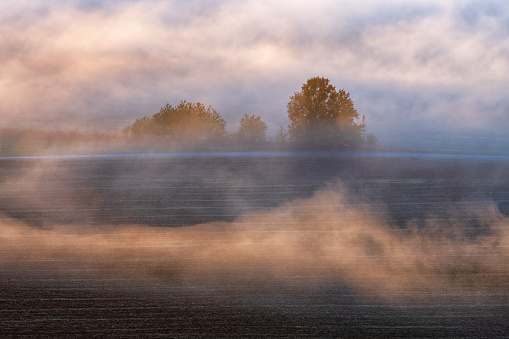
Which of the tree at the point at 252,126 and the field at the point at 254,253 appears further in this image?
the tree at the point at 252,126

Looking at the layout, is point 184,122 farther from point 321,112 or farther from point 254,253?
point 254,253

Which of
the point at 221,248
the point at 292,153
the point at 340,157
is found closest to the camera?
the point at 221,248

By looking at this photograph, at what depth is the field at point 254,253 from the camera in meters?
17.5

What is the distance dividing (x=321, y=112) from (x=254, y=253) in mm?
80292

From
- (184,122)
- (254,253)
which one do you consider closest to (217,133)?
(184,122)

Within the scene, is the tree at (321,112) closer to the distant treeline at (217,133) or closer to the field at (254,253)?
the distant treeline at (217,133)

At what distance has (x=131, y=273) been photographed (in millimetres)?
22047

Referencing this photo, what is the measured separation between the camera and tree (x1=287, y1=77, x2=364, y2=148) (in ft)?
335

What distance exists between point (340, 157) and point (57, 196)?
27.0 metres

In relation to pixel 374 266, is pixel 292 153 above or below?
above

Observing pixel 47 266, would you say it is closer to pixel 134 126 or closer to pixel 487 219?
pixel 487 219

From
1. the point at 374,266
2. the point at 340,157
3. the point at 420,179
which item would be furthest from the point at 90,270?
the point at 340,157

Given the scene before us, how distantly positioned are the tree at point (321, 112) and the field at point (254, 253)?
54889 mm

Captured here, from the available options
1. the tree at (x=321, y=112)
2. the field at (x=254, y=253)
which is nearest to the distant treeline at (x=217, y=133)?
the tree at (x=321, y=112)
